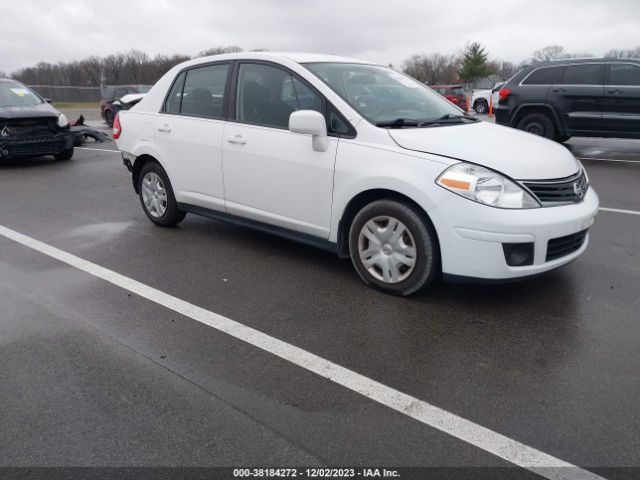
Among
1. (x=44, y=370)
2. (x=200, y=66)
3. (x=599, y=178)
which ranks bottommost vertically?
(x=44, y=370)

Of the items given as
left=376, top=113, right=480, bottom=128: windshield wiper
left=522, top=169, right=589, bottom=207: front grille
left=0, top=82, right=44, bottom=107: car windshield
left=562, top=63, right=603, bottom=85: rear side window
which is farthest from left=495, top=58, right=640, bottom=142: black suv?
left=0, top=82, right=44, bottom=107: car windshield

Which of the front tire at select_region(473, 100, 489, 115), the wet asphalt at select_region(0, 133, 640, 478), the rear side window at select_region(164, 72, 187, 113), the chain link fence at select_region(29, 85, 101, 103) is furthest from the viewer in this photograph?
the chain link fence at select_region(29, 85, 101, 103)

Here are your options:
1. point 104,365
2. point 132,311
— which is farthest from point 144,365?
point 132,311

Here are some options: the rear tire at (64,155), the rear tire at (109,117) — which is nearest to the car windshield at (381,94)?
the rear tire at (64,155)

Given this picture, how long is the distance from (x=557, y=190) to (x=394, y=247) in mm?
1182

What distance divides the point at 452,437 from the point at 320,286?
2046 millimetres

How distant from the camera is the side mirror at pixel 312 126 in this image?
4.14m

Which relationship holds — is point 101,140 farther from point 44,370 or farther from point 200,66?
point 44,370

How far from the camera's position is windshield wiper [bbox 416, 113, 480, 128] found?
4.36m

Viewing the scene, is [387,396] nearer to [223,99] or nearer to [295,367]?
[295,367]

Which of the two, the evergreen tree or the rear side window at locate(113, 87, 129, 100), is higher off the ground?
the evergreen tree

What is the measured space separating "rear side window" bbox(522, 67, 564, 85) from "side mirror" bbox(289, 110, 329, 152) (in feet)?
28.3

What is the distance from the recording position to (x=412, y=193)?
3834 millimetres

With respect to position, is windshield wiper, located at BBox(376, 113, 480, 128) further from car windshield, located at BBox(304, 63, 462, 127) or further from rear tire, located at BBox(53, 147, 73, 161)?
rear tire, located at BBox(53, 147, 73, 161)
